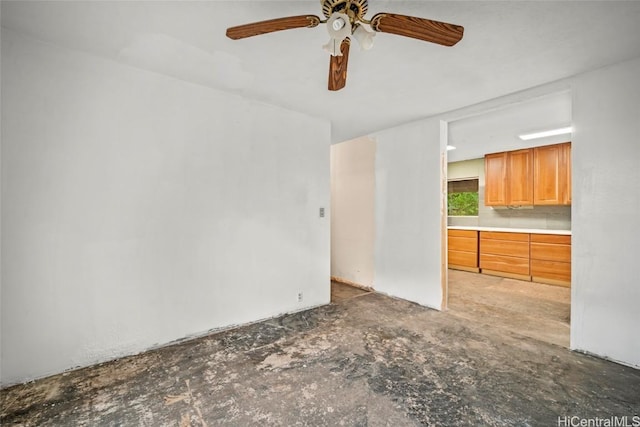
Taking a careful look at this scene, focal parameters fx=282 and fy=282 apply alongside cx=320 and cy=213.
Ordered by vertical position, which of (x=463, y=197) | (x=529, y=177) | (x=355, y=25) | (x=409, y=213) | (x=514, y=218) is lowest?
(x=514, y=218)

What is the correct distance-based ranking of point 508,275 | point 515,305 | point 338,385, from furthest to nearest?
point 508,275 < point 515,305 < point 338,385

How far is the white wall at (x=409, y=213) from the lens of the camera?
357cm

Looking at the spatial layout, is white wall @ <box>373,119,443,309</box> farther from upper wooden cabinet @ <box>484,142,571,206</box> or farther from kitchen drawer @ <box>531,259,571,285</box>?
upper wooden cabinet @ <box>484,142,571,206</box>

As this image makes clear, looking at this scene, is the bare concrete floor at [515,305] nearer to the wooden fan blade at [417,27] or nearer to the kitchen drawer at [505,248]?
the kitchen drawer at [505,248]

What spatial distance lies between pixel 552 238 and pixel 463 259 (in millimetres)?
1544

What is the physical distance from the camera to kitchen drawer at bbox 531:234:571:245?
15.0ft

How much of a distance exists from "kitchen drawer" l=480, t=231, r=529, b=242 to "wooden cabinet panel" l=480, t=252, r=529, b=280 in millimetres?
340

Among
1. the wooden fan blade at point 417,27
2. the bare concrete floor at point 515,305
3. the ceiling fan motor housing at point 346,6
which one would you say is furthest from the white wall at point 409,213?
the ceiling fan motor housing at point 346,6

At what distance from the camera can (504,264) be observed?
521cm

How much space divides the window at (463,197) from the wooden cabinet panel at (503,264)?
1.29 metres

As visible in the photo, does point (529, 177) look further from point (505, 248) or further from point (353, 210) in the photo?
point (353, 210)

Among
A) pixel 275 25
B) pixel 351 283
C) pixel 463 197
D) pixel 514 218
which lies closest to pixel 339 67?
pixel 275 25

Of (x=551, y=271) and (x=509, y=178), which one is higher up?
(x=509, y=178)

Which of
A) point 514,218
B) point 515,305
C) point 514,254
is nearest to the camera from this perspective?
point 515,305
